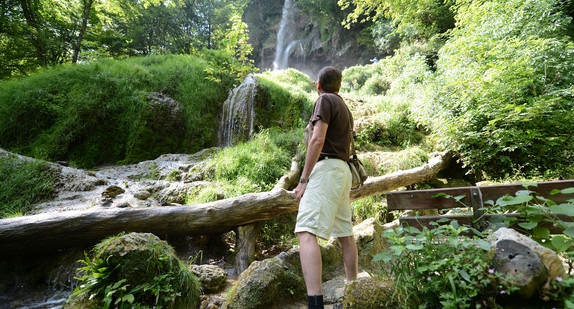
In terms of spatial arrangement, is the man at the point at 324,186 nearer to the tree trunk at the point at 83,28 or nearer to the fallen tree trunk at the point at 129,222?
the fallen tree trunk at the point at 129,222

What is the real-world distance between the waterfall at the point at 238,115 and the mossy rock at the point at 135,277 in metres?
6.78

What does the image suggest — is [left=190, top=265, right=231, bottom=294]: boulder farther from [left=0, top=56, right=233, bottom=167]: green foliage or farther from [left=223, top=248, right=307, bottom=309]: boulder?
[left=0, top=56, right=233, bottom=167]: green foliage

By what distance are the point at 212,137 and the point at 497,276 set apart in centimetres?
929

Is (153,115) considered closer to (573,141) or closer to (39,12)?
(39,12)

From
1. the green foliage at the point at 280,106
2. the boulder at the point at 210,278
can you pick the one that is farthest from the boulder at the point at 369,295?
the green foliage at the point at 280,106

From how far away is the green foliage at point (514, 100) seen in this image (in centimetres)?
453

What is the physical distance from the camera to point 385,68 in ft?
44.0

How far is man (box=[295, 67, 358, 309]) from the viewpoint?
1.85 meters

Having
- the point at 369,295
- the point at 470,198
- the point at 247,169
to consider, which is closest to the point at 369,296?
the point at 369,295

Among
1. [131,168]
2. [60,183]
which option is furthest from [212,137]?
[60,183]

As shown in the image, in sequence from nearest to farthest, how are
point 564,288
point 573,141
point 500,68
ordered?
point 564,288 < point 573,141 < point 500,68

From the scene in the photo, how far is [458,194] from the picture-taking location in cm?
279

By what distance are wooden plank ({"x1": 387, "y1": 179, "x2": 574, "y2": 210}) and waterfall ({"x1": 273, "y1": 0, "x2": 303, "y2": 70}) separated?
22.6 m

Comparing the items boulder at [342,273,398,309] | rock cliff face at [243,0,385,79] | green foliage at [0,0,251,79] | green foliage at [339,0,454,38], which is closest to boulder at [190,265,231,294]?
boulder at [342,273,398,309]
